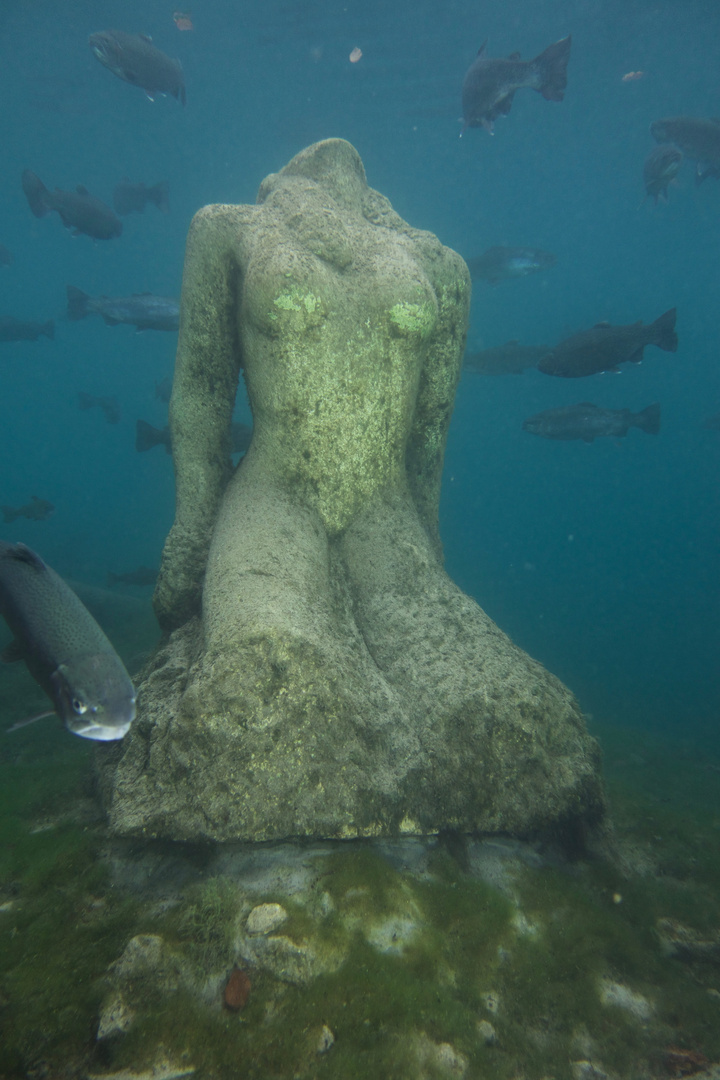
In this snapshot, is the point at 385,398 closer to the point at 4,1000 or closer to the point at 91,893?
the point at 91,893

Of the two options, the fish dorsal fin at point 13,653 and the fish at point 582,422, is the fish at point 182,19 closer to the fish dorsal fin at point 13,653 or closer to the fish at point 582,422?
the fish at point 582,422

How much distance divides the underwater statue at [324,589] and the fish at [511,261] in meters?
13.4

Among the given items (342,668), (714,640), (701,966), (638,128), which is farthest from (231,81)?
(714,640)

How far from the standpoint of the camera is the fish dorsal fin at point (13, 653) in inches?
76.4

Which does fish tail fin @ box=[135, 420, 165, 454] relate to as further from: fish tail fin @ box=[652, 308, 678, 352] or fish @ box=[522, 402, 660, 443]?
fish @ box=[522, 402, 660, 443]

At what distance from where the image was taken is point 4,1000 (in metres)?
1.71

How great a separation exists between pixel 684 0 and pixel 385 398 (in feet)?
90.4

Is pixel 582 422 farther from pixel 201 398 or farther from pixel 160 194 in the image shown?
pixel 160 194

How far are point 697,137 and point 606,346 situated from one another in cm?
1163

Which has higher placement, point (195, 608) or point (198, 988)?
point (195, 608)

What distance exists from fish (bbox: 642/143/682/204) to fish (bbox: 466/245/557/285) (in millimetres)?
4602

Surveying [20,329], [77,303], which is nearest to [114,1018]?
[77,303]

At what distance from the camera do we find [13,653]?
199 cm

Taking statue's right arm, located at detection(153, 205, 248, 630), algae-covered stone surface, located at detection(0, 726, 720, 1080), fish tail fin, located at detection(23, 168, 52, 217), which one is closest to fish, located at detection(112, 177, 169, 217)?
fish tail fin, located at detection(23, 168, 52, 217)
